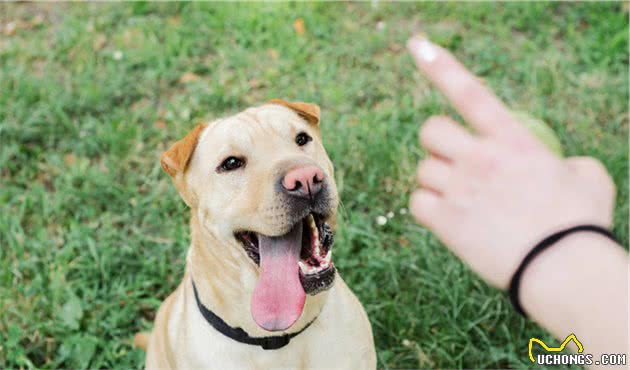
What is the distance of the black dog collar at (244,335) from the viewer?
2605mm

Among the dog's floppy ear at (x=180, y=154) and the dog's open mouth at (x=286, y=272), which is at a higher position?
the dog's floppy ear at (x=180, y=154)

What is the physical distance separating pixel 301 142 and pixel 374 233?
1505 millimetres

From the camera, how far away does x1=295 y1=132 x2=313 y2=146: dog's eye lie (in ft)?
8.87

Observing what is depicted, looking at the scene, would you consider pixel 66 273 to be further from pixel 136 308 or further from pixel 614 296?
pixel 614 296

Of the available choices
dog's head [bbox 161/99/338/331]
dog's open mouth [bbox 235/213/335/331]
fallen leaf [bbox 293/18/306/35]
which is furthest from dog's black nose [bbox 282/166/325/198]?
fallen leaf [bbox 293/18/306/35]

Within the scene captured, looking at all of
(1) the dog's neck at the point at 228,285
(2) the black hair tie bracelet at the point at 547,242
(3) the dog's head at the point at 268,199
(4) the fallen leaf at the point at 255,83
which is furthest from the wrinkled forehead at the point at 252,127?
(4) the fallen leaf at the point at 255,83

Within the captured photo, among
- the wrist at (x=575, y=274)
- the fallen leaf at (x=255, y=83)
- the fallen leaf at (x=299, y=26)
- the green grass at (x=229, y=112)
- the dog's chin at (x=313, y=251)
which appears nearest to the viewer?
the wrist at (x=575, y=274)

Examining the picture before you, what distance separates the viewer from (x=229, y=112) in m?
5.04

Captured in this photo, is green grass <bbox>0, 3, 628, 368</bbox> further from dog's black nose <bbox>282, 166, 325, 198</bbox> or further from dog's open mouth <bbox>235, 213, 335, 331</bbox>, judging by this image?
dog's black nose <bbox>282, 166, 325, 198</bbox>

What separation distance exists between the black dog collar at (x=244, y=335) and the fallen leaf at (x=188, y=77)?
298 cm

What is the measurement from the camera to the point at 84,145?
15.7ft

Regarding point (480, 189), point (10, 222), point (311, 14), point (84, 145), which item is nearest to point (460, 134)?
point (480, 189)

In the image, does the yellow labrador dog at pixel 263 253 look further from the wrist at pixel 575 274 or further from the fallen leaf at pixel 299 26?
the fallen leaf at pixel 299 26

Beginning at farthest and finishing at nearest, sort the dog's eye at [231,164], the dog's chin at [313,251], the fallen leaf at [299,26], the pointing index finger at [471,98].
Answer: the fallen leaf at [299,26] → the dog's eye at [231,164] → the dog's chin at [313,251] → the pointing index finger at [471,98]
